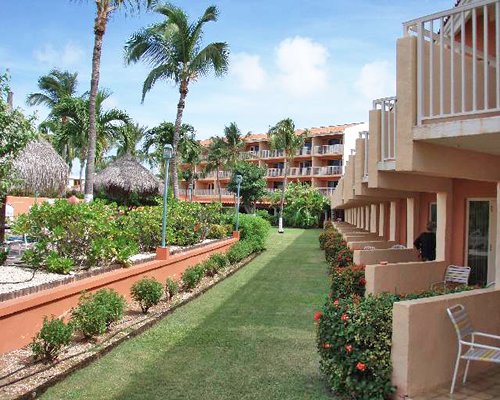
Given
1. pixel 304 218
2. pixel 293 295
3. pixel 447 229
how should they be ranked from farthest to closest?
pixel 304 218, pixel 293 295, pixel 447 229

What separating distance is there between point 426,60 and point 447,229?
18.3 ft

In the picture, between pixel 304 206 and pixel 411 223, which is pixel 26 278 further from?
pixel 304 206

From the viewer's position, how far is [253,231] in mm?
24000

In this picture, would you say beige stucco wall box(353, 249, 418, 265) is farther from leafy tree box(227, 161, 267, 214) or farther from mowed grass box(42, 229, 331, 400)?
leafy tree box(227, 161, 267, 214)

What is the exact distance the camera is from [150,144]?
3709cm

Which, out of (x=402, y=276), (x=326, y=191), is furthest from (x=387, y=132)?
(x=326, y=191)

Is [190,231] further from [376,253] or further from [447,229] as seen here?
[447,229]

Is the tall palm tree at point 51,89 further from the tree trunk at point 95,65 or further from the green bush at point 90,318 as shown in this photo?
the green bush at point 90,318

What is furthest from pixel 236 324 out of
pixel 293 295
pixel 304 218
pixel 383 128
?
pixel 304 218

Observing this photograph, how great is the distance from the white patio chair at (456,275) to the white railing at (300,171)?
162 ft

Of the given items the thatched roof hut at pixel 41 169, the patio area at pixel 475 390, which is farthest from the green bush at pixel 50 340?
the thatched roof hut at pixel 41 169

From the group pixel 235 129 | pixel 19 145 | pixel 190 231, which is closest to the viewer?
pixel 19 145

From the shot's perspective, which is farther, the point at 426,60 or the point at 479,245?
the point at 479,245

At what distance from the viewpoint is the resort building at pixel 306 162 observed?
5581 centimetres
